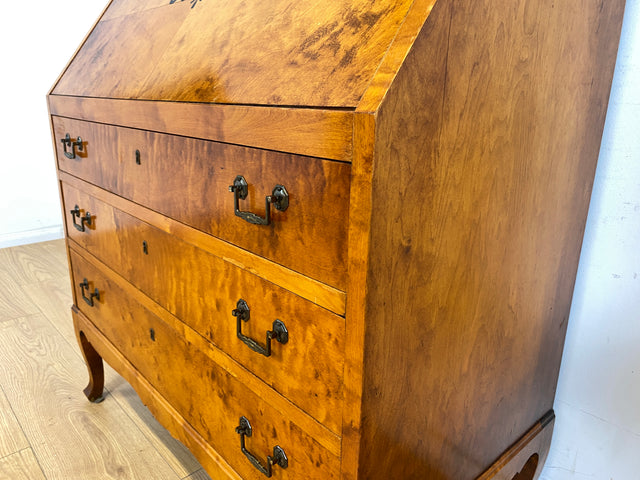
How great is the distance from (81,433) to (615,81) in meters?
1.62

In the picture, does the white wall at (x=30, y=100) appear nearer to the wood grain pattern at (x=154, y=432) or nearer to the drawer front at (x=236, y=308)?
the wood grain pattern at (x=154, y=432)

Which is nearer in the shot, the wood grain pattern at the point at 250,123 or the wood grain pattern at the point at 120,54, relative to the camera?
the wood grain pattern at the point at 250,123

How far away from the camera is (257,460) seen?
830 mm

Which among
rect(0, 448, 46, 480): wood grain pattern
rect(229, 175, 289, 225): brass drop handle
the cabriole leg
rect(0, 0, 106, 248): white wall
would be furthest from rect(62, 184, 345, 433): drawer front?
rect(0, 0, 106, 248): white wall

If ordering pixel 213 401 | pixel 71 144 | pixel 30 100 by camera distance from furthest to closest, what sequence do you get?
1. pixel 30 100
2. pixel 71 144
3. pixel 213 401

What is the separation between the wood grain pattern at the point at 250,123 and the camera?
548 mm

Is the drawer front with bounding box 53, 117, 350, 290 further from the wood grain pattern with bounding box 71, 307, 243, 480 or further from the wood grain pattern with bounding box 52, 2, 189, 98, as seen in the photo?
the wood grain pattern with bounding box 71, 307, 243, 480

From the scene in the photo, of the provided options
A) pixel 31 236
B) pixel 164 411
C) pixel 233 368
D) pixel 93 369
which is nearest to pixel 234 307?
pixel 233 368

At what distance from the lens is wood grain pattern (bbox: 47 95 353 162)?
55 cm

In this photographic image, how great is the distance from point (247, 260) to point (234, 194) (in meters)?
0.11

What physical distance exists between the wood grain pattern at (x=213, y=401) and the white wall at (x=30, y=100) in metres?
2.15

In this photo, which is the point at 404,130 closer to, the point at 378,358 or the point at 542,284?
the point at 378,358

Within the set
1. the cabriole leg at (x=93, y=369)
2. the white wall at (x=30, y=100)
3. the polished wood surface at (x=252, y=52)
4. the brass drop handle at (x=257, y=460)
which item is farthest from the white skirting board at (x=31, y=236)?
the brass drop handle at (x=257, y=460)

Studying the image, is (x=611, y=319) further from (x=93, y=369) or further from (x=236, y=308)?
(x=93, y=369)
